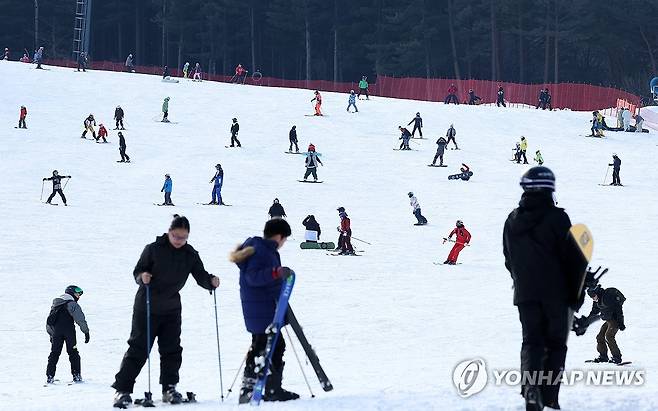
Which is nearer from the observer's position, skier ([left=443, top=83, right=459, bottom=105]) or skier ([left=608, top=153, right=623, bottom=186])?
skier ([left=608, top=153, right=623, bottom=186])

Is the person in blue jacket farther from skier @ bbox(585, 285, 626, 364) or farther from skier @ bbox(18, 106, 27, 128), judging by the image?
skier @ bbox(18, 106, 27, 128)

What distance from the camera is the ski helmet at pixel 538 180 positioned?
21.7 feet

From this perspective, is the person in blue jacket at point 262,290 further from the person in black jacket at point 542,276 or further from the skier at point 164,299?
the person in black jacket at point 542,276

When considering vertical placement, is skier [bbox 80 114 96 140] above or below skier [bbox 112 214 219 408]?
above

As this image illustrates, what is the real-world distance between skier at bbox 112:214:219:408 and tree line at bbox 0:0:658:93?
213ft

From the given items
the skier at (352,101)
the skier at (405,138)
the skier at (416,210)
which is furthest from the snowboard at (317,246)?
the skier at (352,101)

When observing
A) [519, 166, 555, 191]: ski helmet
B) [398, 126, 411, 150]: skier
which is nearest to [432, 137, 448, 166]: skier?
[398, 126, 411, 150]: skier

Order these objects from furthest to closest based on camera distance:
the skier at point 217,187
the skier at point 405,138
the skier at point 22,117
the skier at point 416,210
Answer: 1. the skier at point 22,117
2. the skier at point 405,138
3. the skier at point 217,187
4. the skier at point 416,210

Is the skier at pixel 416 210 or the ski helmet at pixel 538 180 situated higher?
the ski helmet at pixel 538 180

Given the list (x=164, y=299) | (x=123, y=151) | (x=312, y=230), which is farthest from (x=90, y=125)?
(x=164, y=299)

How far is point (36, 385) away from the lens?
478 inches

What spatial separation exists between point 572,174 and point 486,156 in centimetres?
354

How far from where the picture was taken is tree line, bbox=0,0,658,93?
241 feet

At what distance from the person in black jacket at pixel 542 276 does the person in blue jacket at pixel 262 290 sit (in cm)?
156
